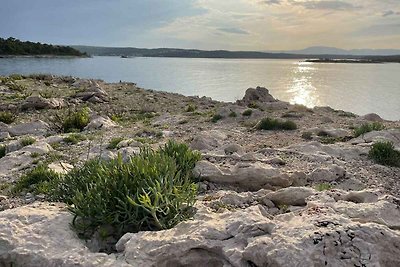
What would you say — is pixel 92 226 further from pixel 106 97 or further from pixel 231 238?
pixel 106 97

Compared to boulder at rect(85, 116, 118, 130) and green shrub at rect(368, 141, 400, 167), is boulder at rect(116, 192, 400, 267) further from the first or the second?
boulder at rect(85, 116, 118, 130)

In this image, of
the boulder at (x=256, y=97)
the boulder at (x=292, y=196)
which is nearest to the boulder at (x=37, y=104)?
the boulder at (x=256, y=97)

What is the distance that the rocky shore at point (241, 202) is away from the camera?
3.57m

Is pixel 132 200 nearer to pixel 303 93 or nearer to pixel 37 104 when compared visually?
pixel 37 104

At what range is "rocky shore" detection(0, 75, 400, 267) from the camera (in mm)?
3570

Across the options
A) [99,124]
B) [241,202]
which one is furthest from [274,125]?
[241,202]

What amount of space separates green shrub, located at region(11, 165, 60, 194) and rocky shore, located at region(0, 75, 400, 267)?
6.1 inches

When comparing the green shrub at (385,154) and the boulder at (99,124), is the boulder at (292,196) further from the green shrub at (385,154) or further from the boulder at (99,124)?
the boulder at (99,124)

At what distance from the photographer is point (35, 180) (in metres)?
7.17

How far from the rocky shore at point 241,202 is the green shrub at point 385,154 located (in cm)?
22

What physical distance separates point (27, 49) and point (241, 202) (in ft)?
312

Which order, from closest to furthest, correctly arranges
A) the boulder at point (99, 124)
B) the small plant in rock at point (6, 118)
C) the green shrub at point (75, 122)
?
1. the boulder at point (99, 124)
2. the green shrub at point (75, 122)
3. the small plant in rock at point (6, 118)

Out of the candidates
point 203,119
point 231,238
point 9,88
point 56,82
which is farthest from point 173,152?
point 56,82

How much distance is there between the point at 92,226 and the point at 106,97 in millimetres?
16576
